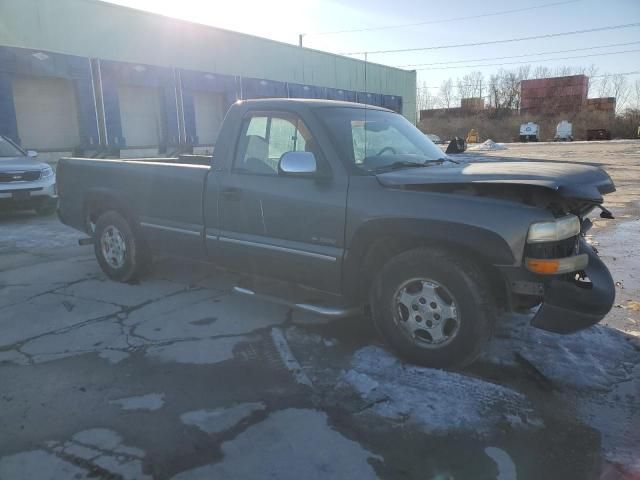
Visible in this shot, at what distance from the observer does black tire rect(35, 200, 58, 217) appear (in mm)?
10477

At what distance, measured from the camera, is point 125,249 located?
545 centimetres

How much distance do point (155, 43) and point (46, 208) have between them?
14609 mm

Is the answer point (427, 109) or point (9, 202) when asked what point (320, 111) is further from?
point (427, 109)

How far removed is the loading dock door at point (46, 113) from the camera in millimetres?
18688

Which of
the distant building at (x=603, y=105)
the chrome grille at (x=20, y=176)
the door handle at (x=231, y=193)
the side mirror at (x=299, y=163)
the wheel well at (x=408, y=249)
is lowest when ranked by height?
the wheel well at (x=408, y=249)

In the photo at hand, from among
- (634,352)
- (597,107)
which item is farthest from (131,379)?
(597,107)

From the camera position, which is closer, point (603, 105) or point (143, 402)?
point (143, 402)

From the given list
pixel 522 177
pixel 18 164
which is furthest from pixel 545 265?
pixel 18 164

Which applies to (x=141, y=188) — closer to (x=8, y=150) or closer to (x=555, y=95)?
(x=8, y=150)

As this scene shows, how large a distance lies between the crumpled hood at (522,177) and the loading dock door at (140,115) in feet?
68.3

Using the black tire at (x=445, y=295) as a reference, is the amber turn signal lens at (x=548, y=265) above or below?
above

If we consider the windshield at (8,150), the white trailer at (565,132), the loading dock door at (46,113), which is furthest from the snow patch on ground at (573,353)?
the white trailer at (565,132)

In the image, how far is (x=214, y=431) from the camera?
2.81 meters

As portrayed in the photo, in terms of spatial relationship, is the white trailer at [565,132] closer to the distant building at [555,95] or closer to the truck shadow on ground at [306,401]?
the distant building at [555,95]
